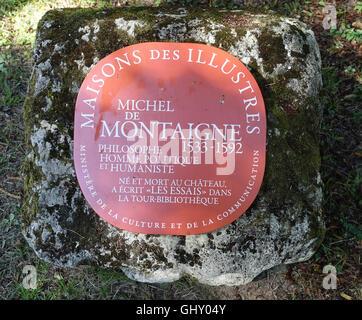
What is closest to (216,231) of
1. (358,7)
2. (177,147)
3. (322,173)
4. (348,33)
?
(177,147)

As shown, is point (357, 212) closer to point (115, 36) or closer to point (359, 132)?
point (359, 132)

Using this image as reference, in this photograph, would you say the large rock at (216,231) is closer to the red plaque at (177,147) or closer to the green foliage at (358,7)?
the red plaque at (177,147)

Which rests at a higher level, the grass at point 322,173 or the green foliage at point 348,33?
the green foliage at point 348,33

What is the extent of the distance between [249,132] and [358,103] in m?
1.44

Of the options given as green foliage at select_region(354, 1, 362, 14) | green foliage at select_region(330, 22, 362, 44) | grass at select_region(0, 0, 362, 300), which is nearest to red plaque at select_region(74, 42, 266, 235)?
grass at select_region(0, 0, 362, 300)

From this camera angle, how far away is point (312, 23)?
2.96 meters

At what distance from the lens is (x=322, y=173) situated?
108 inches

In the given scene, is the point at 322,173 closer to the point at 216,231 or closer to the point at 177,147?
the point at 216,231

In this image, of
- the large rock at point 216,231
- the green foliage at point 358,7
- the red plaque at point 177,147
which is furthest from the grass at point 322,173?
the red plaque at point 177,147

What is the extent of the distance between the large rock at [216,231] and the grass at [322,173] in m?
0.63

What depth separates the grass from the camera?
2605mm

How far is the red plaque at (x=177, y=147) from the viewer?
199 cm

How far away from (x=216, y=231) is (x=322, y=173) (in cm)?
128
